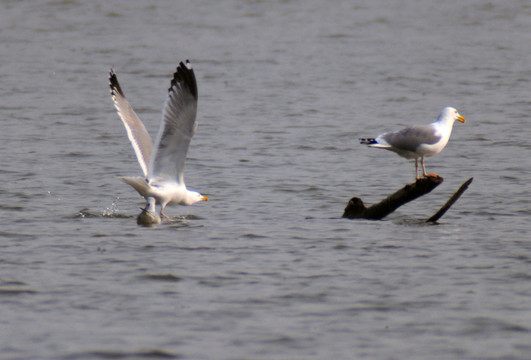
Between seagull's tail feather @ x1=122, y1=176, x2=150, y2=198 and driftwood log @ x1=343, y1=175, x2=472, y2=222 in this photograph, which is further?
seagull's tail feather @ x1=122, y1=176, x2=150, y2=198

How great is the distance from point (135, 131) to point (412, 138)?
11.6 ft

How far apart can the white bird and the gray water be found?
1.34ft

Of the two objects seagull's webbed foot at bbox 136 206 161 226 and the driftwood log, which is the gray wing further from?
seagull's webbed foot at bbox 136 206 161 226

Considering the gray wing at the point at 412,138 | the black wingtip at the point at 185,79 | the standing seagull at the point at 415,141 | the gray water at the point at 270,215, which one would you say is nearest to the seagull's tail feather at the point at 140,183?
the gray water at the point at 270,215

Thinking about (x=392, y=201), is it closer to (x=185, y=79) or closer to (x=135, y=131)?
(x=185, y=79)

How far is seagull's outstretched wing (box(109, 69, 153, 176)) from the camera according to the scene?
11.6m

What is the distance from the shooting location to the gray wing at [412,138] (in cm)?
1209

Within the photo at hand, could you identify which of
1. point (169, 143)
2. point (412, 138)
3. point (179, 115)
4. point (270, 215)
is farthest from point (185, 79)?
point (412, 138)

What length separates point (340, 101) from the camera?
22172 mm

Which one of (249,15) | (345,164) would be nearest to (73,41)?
(249,15)

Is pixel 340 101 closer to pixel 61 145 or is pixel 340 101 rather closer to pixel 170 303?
pixel 61 145

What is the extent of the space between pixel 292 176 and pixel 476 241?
4613 millimetres

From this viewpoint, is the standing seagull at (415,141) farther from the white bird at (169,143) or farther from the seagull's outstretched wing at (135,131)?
the seagull's outstretched wing at (135,131)

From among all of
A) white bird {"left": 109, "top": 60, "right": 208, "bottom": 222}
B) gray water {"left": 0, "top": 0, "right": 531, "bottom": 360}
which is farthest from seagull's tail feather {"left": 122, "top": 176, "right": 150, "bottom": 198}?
gray water {"left": 0, "top": 0, "right": 531, "bottom": 360}
